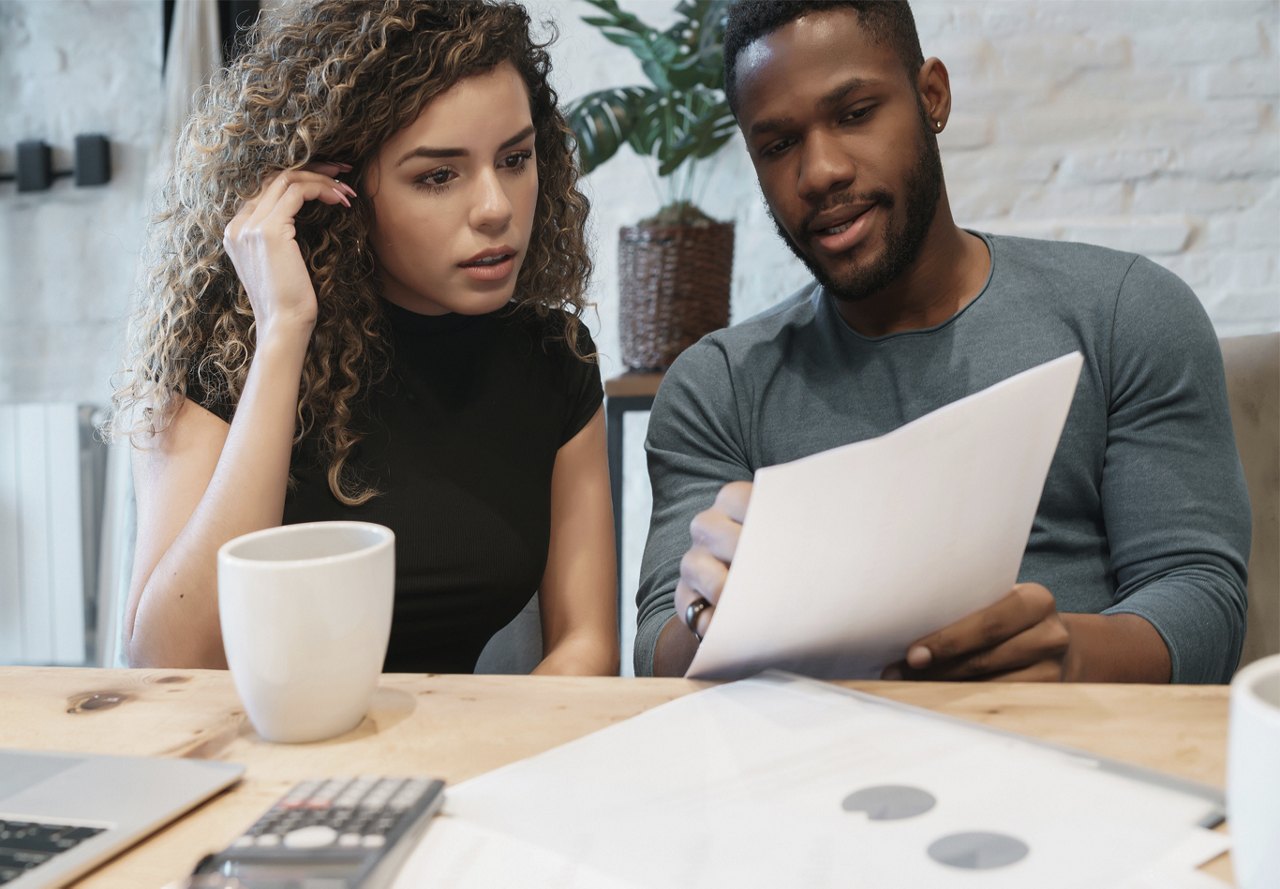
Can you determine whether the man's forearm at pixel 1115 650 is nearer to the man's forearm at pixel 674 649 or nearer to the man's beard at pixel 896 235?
the man's forearm at pixel 674 649

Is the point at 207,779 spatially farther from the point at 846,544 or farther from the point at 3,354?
the point at 3,354

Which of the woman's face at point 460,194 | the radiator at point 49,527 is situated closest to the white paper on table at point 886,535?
the woman's face at point 460,194

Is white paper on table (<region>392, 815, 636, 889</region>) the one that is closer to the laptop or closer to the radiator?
the laptop

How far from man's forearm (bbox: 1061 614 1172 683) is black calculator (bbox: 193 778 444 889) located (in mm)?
523

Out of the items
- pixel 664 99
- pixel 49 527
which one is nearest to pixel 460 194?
pixel 664 99

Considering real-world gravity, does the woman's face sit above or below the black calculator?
above

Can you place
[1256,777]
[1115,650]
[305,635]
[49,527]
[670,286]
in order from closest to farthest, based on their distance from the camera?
[1256,777] → [305,635] → [1115,650] → [670,286] → [49,527]

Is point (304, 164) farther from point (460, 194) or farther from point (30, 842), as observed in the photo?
point (30, 842)

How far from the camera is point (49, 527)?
2.55 meters

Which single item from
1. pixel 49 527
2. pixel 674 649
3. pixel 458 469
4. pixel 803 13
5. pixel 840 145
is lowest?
pixel 49 527

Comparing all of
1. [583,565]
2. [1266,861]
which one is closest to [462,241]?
[583,565]

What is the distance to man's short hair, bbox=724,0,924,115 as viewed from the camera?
1.16m

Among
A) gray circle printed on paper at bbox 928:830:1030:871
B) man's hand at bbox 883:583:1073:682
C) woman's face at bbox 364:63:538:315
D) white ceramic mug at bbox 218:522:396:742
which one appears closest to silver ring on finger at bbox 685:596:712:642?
man's hand at bbox 883:583:1073:682

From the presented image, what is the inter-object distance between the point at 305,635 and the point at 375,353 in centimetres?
65
